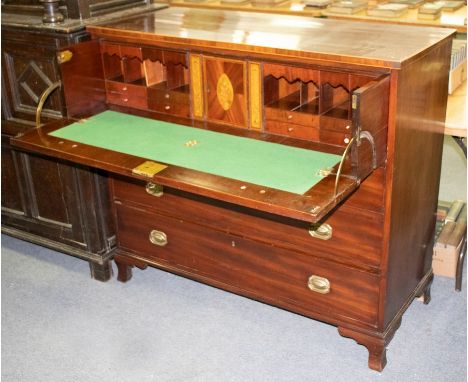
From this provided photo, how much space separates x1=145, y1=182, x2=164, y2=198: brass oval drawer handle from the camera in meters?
2.89

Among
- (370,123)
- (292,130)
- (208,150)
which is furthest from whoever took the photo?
(292,130)

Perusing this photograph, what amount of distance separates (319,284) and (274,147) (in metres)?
0.58

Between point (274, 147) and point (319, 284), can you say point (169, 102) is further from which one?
point (319, 284)

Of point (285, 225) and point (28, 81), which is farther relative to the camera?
point (28, 81)

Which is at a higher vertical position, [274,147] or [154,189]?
[274,147]

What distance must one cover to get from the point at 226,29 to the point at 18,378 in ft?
5.44

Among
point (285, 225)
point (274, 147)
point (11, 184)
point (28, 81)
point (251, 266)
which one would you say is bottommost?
point (251, 266)

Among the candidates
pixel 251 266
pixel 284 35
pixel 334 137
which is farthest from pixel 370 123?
pixel 251 266

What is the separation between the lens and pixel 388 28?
8.78 ft

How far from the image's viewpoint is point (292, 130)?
2.56 m

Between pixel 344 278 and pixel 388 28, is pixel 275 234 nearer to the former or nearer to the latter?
pixel 344 278

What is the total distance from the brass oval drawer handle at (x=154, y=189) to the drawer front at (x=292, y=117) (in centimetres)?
60

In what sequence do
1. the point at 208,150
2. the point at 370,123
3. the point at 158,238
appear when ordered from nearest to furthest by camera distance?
the point at 370,123 → the point at 208,150 → the point at 158,238

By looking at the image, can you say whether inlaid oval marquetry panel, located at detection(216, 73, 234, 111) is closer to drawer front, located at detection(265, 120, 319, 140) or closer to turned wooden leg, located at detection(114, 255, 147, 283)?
drawer front, located at detection(265, 120, 319, 140)
